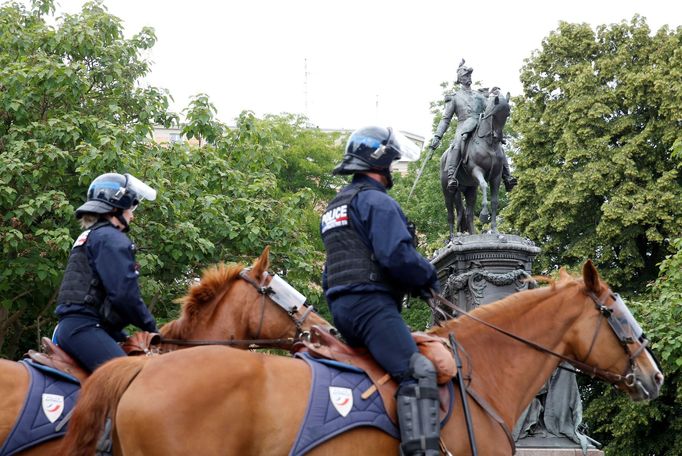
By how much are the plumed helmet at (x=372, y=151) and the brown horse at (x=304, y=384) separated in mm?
1261

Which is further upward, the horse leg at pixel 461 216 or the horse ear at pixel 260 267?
the horse ear at pixel 260 267

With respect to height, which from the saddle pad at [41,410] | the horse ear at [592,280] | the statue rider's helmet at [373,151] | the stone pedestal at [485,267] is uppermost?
the statue rider's helmet at [373,151]

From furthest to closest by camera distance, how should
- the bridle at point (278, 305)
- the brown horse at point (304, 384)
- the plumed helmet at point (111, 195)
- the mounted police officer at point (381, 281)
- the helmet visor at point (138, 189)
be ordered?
the bridle at point (278, 305) < the helmet visor at point (138, 189) < the plumed helmet at point (111, 195) < the mounted police officer at point (381, 281) < the brown horse at point (304, 384)

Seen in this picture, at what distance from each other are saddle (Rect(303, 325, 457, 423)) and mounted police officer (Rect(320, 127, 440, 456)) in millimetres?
66

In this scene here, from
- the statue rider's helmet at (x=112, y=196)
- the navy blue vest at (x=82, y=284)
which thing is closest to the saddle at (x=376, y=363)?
the navy blue vest at (x=82, y=284)

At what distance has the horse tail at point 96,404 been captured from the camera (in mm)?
5727

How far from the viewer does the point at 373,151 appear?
6.72 meters

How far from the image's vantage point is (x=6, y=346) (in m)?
21.8

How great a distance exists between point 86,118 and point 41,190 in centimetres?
171

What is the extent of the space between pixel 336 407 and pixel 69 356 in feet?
9.18

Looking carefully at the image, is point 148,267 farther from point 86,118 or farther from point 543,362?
point 543,362

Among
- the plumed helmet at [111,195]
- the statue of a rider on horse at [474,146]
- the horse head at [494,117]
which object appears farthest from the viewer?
the statue of a rider on horse at [474,146]

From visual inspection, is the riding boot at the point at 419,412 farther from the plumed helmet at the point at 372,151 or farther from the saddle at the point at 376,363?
the plumed helmet at the point at 372,151

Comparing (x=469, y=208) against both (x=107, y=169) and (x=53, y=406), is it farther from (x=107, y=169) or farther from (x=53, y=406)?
(x=53, y=406)
